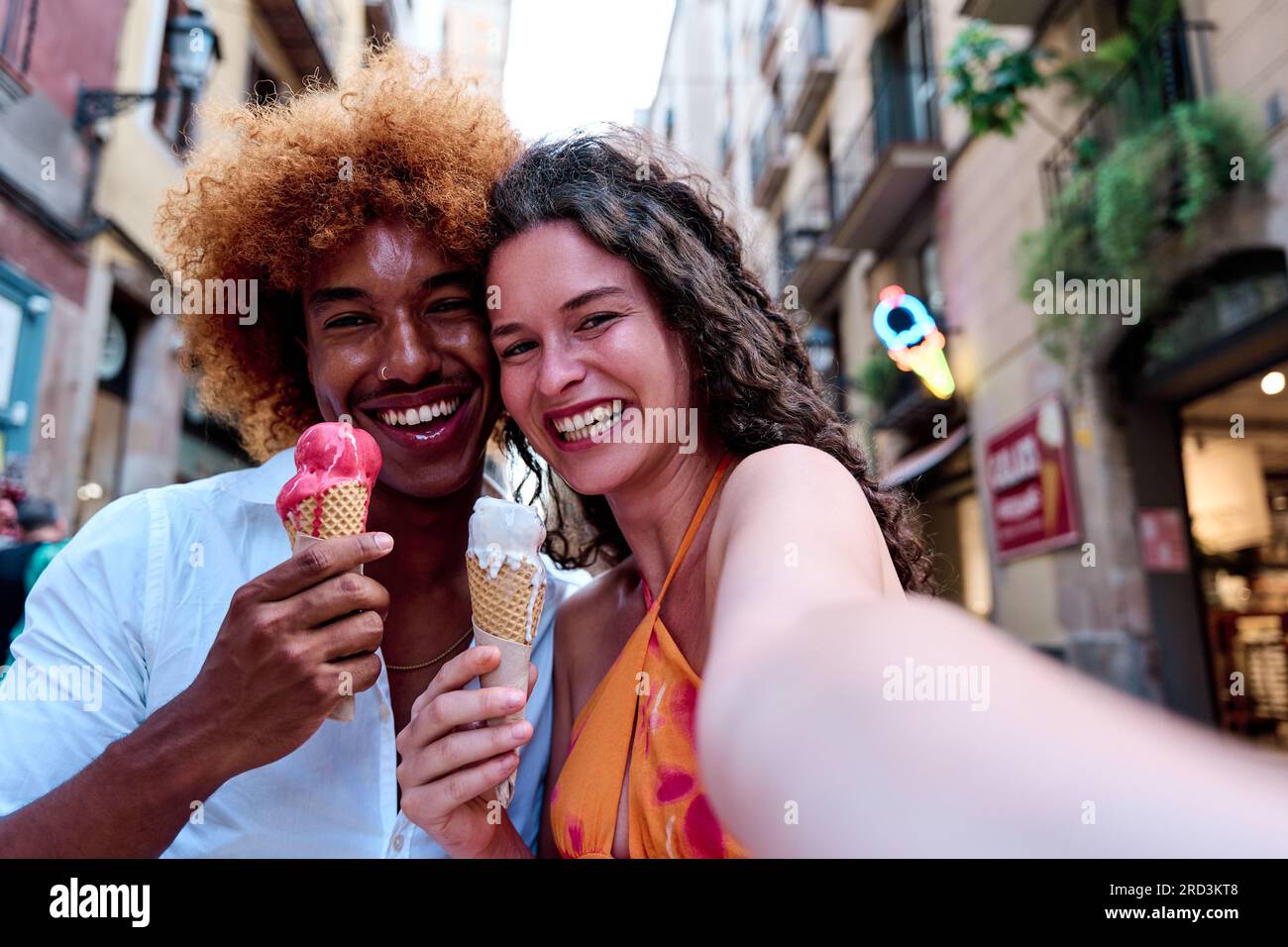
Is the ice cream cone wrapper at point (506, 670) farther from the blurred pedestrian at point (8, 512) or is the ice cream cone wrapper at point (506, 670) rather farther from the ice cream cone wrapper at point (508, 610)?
the blurred pedestrian at point (8, 512)

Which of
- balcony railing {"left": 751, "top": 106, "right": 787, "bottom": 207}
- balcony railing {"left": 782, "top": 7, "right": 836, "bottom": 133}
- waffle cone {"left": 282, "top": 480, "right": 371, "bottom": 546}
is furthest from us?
balcony railing {"left": 751, "top": 106, "right": 787, "bottom": 207}

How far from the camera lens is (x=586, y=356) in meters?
1.72

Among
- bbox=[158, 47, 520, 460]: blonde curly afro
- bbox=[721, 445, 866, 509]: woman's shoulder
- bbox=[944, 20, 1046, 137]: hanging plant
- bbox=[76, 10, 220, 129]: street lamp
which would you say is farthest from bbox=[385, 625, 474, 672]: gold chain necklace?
bbox=[944, 20, 1046, 137]: hanging plant

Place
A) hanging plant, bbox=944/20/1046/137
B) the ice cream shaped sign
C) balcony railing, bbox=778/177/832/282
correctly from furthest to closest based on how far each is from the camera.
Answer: balcony railing, bbox=778/177/832/282, the ice cream shaped sign, hanging plant, bbox=944/20/1046/137

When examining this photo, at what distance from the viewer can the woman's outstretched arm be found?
628 mm

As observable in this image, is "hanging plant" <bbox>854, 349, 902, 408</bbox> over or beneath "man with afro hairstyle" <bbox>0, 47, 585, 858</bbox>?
over

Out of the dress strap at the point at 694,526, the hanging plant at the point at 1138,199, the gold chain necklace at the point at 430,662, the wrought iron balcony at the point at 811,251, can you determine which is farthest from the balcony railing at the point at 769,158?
the dress strap at the point at 694,526

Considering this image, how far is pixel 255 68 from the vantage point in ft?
37.9

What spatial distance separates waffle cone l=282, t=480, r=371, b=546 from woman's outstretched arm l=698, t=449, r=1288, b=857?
95 centimetres

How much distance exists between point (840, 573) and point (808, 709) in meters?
0.30

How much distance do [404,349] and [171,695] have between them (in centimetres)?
91

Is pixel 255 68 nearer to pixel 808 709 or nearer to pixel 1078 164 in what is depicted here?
pixel 1078 164

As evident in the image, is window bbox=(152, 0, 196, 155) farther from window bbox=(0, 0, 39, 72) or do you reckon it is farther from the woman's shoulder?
the woman's shoulder

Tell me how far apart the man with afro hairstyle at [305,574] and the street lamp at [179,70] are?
6199mm
